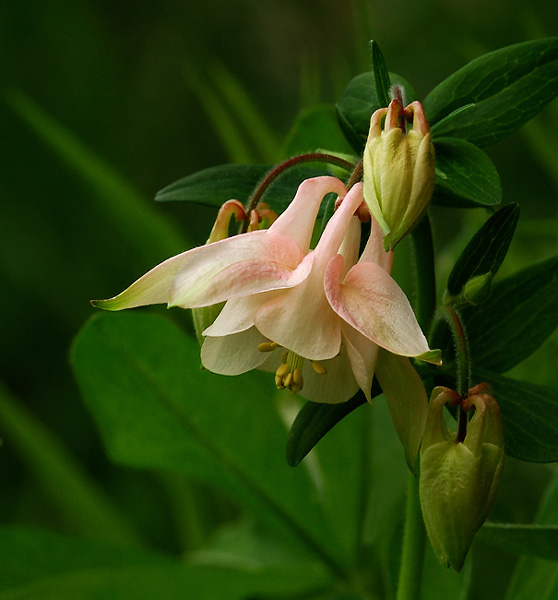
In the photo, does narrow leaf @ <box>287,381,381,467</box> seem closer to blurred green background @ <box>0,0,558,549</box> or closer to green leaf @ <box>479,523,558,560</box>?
green leaf @ <box>479,523,558,560</box>

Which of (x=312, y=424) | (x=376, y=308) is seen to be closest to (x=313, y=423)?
(x=312, y=424)

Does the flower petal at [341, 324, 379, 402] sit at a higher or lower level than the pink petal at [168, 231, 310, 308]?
lower

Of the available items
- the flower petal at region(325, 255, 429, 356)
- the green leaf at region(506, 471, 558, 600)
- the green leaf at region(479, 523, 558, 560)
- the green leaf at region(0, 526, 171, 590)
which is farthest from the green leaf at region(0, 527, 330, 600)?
the flower petal at region(325, 255, 429, 356)

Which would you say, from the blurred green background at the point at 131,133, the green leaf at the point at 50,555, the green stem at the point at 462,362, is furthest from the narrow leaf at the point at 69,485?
the green stem at the point at 462,362

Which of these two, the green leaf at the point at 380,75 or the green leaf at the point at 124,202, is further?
the green leaf at the point at 124,202

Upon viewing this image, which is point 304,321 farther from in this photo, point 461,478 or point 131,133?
point 131,133

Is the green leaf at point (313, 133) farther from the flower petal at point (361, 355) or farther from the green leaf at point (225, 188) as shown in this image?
the flower petal at point (361, 355)

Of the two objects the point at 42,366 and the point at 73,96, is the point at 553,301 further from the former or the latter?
the point at 73,96
